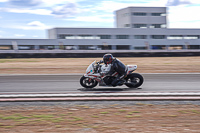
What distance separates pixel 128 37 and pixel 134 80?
68.6 metres

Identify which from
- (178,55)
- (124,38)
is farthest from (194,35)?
(178,55)

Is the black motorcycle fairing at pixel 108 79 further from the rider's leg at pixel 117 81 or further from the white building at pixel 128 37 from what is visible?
the white building at pixel 128 37

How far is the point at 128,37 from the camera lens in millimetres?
79500

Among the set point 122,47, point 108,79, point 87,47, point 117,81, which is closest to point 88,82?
point 108,79

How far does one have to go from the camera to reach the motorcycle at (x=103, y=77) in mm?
11445

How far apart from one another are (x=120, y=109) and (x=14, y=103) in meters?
3.36

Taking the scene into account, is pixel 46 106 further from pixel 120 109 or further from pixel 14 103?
pixel 120 109

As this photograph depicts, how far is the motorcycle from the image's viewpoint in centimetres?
1145

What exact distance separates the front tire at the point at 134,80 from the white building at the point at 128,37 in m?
61.6

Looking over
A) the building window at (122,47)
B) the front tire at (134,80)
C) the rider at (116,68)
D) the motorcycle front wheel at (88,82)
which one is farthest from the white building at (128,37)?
the rider at (116,68)

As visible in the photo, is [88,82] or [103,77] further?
[88,82]

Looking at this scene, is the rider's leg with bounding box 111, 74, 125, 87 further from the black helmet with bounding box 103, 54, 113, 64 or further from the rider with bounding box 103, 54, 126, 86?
the black helmet with bounding box 103, 54, 113, 64

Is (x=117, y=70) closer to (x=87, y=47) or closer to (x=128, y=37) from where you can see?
(x=87, y=47)

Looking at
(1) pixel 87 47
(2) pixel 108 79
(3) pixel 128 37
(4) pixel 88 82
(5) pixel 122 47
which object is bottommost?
(4) pixel 88 82
